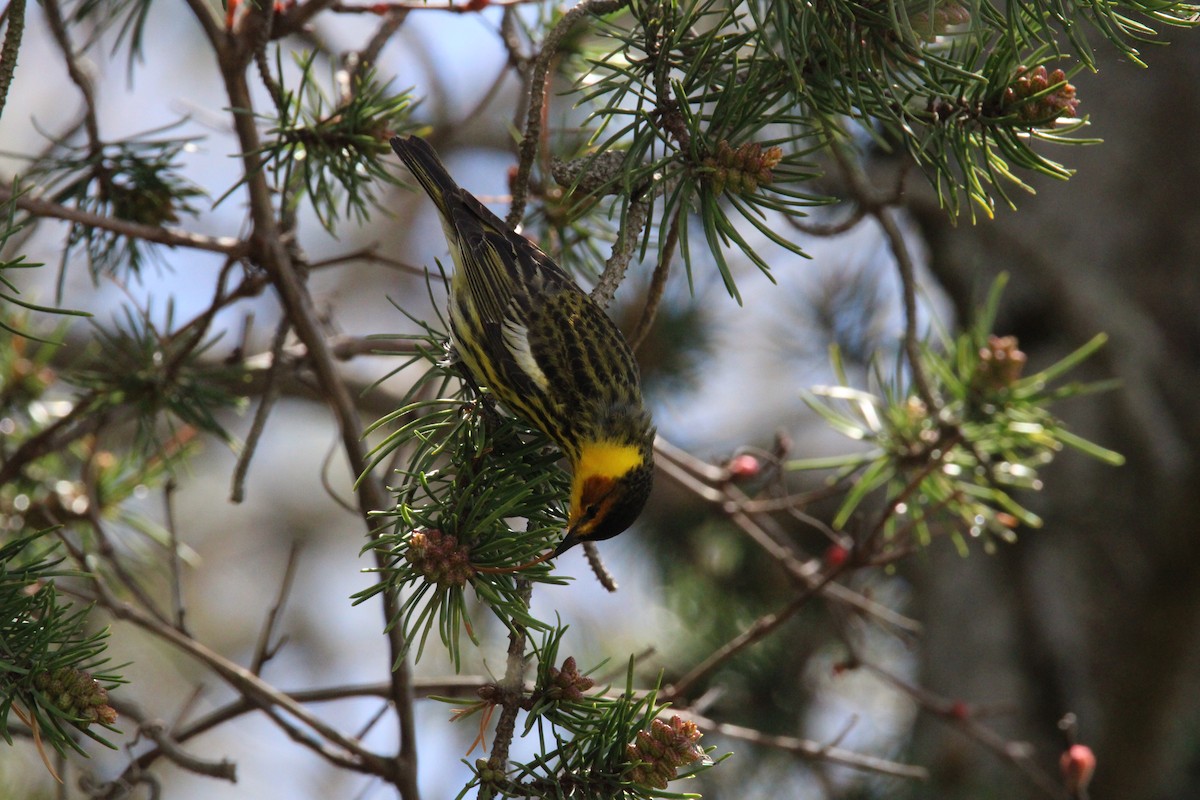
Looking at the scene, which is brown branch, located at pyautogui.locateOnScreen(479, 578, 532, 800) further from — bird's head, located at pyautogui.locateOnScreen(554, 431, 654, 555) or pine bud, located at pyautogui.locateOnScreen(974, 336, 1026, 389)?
pine bud, located at pyautogui.locateOnScreen(974, 336, 1026, 389)

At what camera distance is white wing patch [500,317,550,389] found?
1.93 meters

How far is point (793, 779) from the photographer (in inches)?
140

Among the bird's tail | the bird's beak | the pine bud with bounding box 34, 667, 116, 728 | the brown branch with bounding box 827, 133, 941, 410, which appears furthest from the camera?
the bird's tail

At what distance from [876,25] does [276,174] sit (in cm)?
99

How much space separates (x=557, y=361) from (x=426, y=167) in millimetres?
563

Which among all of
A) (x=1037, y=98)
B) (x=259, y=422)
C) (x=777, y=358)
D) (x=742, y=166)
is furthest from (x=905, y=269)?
(x=777, y=358)

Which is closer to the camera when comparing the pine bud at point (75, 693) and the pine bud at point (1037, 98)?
the pine bud at point (75, 693)

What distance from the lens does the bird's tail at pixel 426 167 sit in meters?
2.11

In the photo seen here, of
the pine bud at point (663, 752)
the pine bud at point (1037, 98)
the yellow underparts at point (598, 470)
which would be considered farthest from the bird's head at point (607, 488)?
the pine bud at point (1037, 98)

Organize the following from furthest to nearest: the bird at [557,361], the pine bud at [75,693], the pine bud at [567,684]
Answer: the bird at [557,361] < the pine bud at [567,684] < the pine bud at [75,693]

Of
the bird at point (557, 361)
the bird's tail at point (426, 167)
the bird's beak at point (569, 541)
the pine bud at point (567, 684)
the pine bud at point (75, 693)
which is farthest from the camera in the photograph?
the bird's tail at point (426, 167)

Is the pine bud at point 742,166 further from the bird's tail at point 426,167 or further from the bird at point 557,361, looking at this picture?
the bird's tail at point 426,167

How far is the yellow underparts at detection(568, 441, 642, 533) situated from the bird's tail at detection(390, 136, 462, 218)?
0.73 metres

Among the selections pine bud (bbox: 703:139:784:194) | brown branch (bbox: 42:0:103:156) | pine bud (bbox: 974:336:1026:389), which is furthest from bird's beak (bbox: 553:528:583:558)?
brown branch (bbox: 42:0:103:156)
